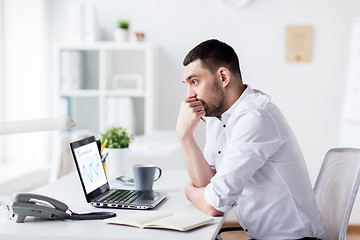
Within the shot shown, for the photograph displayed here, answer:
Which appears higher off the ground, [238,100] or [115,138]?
[238,100]

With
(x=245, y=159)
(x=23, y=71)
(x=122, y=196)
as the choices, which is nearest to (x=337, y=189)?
(x=245, y=159)

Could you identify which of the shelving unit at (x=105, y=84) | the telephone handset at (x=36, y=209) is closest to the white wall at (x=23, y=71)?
the shelving unit at (x=105, y=84)

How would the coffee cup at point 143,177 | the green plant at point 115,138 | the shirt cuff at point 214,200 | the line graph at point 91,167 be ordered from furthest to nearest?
the green plant at point 115,138 → the coffee cup at point 143,177 → the line graph at point 91,167 → the shirt cuff at point 214,200

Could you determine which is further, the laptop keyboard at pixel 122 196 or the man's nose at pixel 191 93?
the man's nose at pixel 191 93

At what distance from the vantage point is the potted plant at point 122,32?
13.4 ft

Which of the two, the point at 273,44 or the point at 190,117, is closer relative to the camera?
the point at 190,117

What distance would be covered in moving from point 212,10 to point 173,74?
1.95ft

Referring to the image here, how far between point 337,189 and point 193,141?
1.76ft

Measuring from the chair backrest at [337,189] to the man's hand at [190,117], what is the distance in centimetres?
50

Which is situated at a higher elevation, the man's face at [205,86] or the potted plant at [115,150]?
the man's face at [205,86]

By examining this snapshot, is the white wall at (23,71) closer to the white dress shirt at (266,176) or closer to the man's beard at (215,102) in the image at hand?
the man's beard at (215,102)

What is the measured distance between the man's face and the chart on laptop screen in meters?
0.44

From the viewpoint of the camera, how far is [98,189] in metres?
1.86

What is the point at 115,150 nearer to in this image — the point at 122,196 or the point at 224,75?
the point at 122,196
